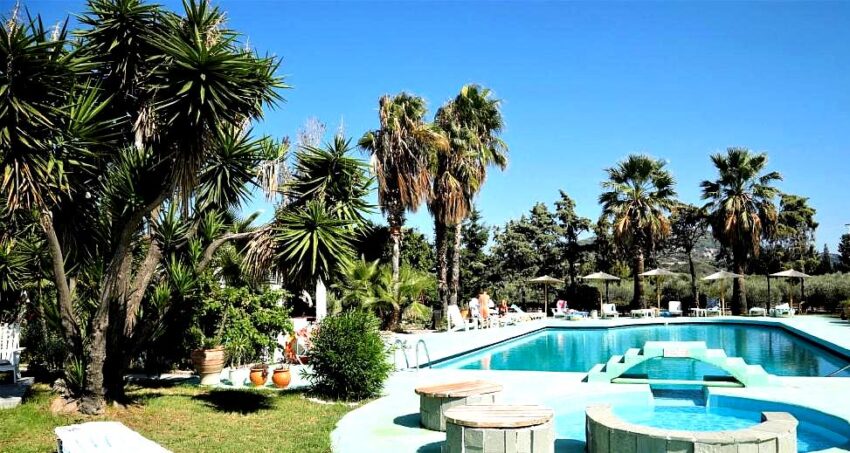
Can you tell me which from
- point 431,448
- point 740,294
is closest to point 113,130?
point 431,448

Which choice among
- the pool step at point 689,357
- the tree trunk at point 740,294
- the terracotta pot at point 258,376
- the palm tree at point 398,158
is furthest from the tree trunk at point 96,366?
the tree trunk at point 740,294

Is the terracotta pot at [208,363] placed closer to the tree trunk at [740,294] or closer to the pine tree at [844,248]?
the tree trunk at [740,294]

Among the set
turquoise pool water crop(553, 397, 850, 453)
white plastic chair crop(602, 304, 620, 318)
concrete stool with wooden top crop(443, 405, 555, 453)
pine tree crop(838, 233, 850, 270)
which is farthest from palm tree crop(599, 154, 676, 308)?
pine tree crop(838, 233, 850, 270)

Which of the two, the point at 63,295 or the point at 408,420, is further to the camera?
the point at 408,420

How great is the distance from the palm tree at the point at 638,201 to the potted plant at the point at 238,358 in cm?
2097

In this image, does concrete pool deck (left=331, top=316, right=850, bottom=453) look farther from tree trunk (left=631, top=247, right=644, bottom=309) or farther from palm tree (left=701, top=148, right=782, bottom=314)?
tree trunk (left=631, top=247, right=644, bottom=309)

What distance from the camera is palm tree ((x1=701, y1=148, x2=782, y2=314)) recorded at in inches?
1119

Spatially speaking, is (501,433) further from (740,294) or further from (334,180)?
(740,294)

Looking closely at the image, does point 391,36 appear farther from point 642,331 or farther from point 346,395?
point 642,331

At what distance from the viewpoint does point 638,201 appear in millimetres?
29750

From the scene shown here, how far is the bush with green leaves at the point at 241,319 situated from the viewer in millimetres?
11914

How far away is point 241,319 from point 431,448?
6336mm

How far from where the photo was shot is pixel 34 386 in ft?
34.4

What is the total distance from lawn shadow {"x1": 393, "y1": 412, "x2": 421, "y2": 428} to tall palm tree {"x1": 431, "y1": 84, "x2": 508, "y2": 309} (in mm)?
15282
